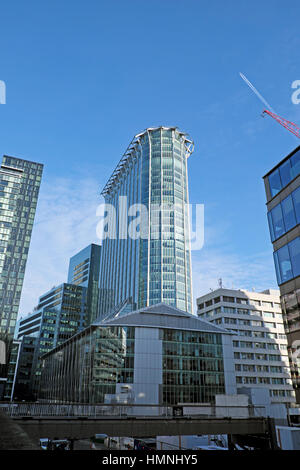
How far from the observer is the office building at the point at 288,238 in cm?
2812

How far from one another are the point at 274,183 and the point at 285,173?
193 centimetres

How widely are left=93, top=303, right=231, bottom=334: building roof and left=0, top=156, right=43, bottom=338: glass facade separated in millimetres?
88625

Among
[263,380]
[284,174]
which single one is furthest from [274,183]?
[263,380]

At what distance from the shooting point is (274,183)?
34.5 meters

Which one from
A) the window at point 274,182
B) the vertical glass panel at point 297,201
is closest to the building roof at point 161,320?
the window at point 274,182

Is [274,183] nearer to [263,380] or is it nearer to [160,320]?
[160,320]

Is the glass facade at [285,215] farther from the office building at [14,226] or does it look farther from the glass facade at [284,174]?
the office building at [14,226]

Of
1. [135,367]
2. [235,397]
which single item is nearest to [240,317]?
[135,367]

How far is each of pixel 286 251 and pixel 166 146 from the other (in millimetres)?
150007

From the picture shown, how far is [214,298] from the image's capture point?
369 ft

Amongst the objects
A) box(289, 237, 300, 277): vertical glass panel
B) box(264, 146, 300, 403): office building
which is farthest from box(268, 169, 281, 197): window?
box(289, 237, 300, 277): vertical glass panel

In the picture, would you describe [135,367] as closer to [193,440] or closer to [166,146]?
[193,440]

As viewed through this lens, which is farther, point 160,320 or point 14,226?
point 14,226

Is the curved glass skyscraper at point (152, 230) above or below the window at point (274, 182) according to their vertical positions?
above
